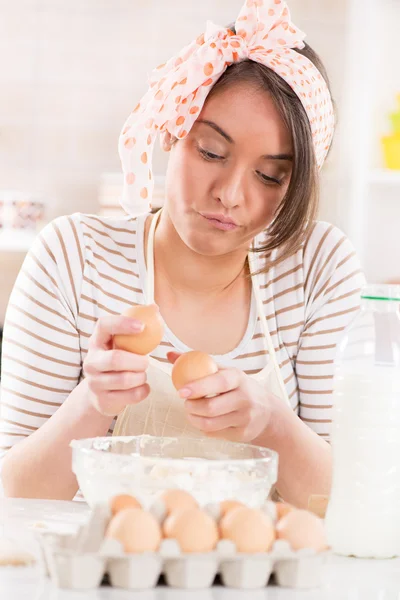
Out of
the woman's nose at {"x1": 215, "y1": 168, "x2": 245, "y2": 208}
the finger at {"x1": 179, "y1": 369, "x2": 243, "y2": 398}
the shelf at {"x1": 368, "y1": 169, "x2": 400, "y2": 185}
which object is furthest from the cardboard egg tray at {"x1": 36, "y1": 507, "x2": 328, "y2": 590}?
the shelf at {"x1": 368, "y1": 169, "x2": 400, "y2": 185}

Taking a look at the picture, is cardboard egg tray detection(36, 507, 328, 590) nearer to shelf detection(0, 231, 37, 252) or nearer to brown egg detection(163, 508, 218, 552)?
brown egg detection(163, 508, 218, 552)

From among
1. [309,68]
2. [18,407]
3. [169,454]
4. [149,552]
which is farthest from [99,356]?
[309,68]

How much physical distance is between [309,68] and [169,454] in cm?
64

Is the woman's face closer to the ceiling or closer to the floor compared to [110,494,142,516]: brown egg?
closer to the ceiling

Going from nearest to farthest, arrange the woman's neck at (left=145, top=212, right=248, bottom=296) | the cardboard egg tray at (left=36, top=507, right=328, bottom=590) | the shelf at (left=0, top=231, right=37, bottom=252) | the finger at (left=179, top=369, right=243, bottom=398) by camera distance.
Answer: the cardboard egg tray at (left=36, top=507, right=328, bottom=590)
the finger at (left=179, top=369, right=243, bottom=398)
the woman's neck at (left=145, top=212, right=248, bottom=296)
the shelf at (left=0, top=231, right=37, bottom=252)

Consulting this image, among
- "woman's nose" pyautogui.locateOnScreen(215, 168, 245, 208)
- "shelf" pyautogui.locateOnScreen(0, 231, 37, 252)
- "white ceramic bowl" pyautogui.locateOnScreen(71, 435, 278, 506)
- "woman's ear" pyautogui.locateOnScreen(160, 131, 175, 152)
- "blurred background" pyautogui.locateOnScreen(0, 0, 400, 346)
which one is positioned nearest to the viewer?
"white ceramic bowl" pyautogui.locateOnScreen(71, 435, 278, 506)

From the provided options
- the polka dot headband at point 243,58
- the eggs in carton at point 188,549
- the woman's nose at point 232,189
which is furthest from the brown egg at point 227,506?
the polka dot headband at point 243,58

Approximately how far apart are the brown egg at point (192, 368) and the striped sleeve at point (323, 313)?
0.51 metres

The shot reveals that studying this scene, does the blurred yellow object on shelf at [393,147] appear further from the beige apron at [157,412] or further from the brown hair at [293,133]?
the beige apron at [157,412]

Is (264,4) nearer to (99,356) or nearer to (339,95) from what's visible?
(99,356)

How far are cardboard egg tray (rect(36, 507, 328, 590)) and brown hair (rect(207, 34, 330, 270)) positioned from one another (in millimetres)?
720

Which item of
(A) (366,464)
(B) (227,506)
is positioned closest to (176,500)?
(B) (227,506)

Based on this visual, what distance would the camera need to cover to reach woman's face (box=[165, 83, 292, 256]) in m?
1.24

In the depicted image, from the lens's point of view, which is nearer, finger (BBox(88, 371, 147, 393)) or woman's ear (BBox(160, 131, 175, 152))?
finger (BBox(88, 371, 147, 393))
